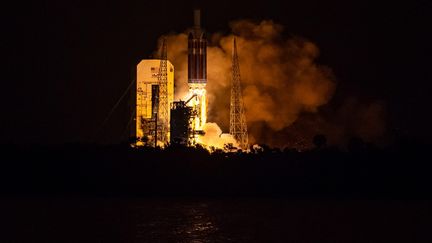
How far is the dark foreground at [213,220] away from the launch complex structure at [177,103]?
20.0 feet

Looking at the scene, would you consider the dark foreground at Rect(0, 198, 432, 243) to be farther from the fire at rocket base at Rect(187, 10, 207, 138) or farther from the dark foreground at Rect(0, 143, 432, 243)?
the fire at rocket base at Rect(187, 10, 207, 138)

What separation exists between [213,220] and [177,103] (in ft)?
44.3

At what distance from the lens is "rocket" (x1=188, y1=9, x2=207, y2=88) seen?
47.5 metres

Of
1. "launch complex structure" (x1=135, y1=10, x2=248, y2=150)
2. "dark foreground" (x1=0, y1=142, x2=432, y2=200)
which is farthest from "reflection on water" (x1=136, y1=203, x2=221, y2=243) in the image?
"launch complex structure" (x1=135, y1=10, x2=248, y2=150)

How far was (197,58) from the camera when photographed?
47.6 metres

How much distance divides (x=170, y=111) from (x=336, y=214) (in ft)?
45.2

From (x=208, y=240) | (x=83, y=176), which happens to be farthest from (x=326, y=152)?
(x=208, y=240)

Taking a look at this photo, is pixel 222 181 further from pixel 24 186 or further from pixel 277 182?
pixel 24 186

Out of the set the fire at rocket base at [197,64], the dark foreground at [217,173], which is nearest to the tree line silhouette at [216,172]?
the dark foreground at [217,173]

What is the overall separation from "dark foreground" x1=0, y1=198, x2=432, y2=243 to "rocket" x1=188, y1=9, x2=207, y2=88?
27.3 feet

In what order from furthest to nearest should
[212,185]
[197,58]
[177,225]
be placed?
[197,58] < [212,185] < [177,225]

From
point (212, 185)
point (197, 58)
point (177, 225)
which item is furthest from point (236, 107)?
point (177, 225)

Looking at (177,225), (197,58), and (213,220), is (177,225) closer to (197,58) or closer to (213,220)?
(213,220)

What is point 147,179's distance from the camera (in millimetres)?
44656
